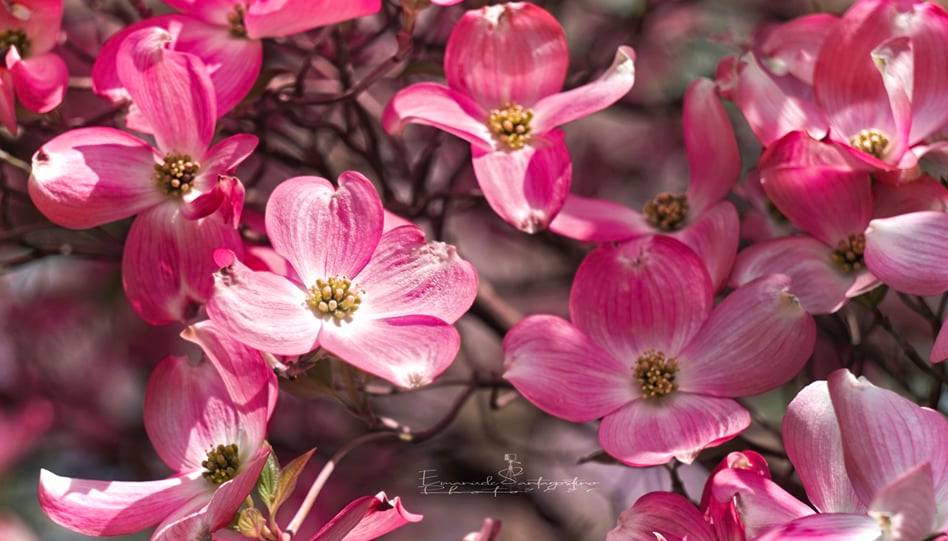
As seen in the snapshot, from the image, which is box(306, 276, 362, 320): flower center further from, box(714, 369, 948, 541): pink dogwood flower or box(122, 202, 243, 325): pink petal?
box(714, 369, 948, 541): pink dogwood flower

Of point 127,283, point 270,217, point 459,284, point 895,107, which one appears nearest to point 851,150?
point 895,107

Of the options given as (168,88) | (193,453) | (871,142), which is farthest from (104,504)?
(871,142)

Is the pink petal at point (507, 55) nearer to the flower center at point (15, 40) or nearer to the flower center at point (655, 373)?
the flower center at point (655, 373)

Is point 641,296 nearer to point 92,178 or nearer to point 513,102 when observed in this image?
point 513,102

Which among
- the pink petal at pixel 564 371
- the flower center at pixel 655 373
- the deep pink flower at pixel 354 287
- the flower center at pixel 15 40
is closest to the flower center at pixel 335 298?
the deep pink flower at pixel 354 287

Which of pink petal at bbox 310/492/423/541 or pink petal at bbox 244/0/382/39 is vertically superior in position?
pink petal at bbox 244/0/382/39

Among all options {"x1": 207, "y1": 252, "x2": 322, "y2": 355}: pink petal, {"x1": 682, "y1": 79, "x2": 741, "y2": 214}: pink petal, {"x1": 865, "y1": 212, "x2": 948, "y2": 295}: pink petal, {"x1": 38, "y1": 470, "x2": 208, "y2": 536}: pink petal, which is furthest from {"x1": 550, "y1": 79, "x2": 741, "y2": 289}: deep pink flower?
{"x1": 38, "y1": 470, "x2": 208, "y2": 536}: pink petal
